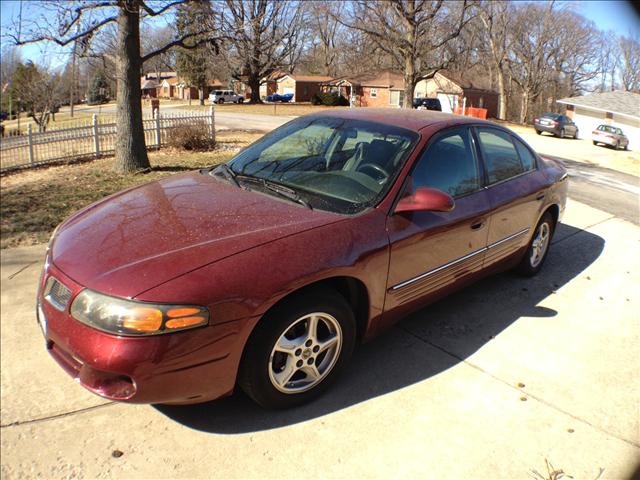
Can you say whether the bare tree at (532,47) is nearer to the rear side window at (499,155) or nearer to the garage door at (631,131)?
the garage door at (631,131)

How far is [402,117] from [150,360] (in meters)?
2.54

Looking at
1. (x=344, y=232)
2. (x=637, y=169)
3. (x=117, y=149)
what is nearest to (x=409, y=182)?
(x=344, y=232)

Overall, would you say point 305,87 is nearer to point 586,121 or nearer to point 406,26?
point 586,121

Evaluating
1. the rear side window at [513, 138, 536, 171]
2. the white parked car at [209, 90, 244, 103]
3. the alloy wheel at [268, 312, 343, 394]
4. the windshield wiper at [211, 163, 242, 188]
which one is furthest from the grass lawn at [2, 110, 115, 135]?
the white parked car at [209, 90, 244, 103]

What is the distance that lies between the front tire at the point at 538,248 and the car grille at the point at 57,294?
381 cm

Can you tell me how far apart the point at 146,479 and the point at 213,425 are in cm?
44

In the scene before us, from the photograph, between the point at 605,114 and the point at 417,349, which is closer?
the point at 417,349

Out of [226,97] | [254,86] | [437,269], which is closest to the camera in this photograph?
[437,269]

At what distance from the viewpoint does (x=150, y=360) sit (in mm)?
2215

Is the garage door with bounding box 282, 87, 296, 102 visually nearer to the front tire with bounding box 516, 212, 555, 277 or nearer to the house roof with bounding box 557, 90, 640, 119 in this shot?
the house roof with bounding box 557, 90, 640, 119

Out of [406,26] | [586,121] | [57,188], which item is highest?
[406,26]

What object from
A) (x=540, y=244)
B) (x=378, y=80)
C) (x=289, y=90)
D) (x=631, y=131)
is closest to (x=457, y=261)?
(x=540, y=244)

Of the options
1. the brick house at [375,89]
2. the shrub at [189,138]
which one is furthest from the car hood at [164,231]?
the brick house at [375,89]

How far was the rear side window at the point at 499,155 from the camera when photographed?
159 inches
